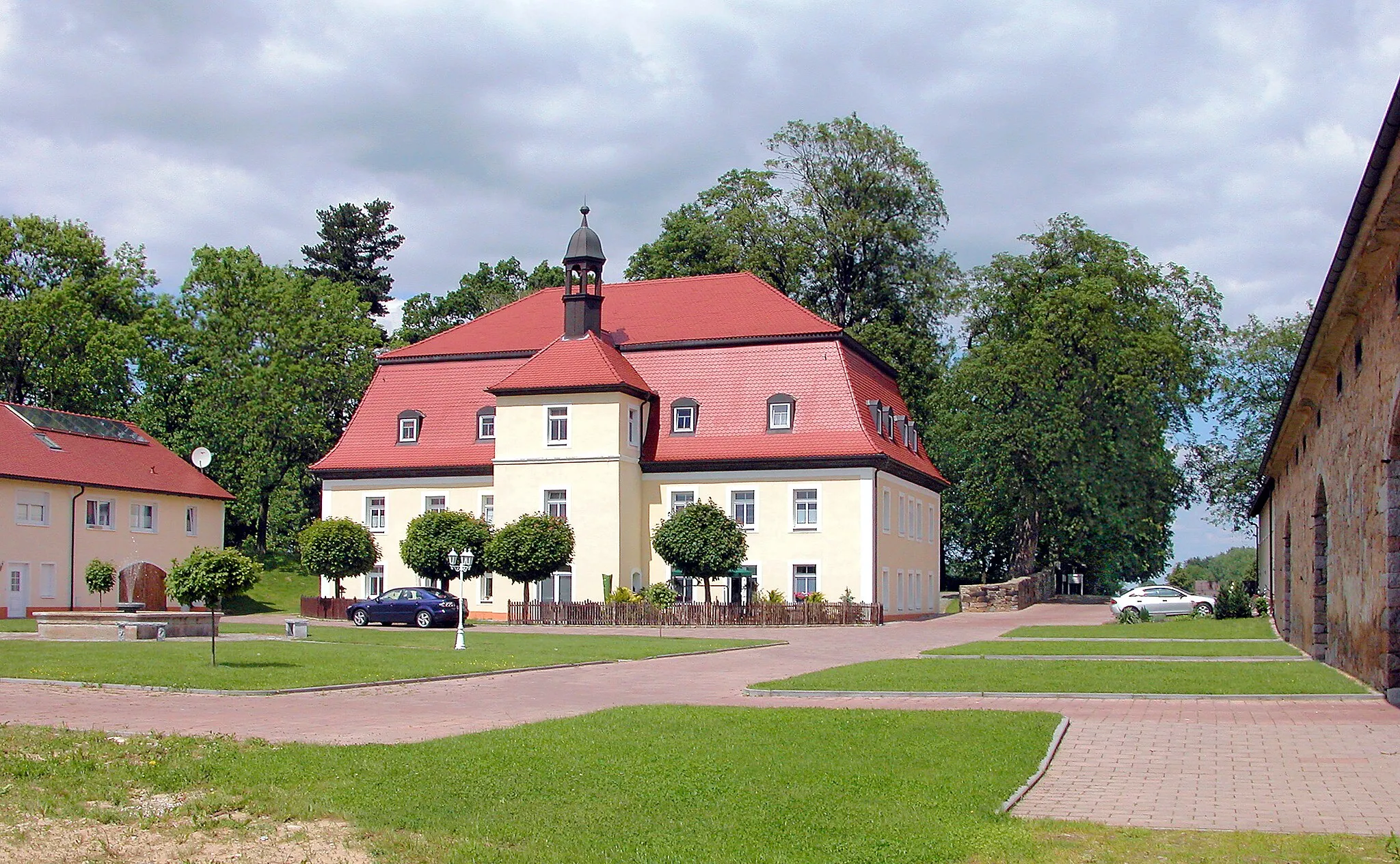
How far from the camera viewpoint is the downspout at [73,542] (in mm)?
52625

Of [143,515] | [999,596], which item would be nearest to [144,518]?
[143,515]

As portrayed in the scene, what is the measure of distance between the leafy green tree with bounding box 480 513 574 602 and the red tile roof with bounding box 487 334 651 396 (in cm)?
497

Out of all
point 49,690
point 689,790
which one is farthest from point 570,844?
point 49,690

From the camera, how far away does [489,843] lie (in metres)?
8.47

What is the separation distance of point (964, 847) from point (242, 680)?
13461mm

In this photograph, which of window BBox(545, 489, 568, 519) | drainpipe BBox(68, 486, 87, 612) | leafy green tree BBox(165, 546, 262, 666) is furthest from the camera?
drainpipe BBox(68, 486, 87, 612)

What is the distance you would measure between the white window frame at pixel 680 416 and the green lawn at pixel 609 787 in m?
38.3

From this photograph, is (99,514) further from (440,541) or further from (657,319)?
(657,319)

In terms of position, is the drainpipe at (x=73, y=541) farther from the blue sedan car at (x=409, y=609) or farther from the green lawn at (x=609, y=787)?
the green lawn at (x=609, y=787)

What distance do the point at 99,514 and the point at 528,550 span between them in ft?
63.0

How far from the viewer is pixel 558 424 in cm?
5075

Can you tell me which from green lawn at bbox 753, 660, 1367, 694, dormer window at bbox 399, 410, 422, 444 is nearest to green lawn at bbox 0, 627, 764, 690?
green lawn at bbox 753, 660, 1367, 694

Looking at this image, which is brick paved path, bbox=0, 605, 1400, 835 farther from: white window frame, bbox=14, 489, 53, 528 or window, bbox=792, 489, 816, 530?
white window frame, bbox=14, 489, 53, 528

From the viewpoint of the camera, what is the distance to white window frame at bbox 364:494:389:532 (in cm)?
5547
